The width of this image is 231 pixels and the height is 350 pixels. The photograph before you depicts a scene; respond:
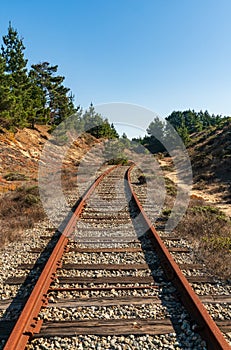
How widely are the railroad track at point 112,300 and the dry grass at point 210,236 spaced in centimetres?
33

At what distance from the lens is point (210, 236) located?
6.53m

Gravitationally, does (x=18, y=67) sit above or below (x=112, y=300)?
above

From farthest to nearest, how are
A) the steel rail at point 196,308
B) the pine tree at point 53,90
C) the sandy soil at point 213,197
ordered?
the pine tree at point 53,90 < the sandy soil at point 213,197 < the steel rail at point 196,308

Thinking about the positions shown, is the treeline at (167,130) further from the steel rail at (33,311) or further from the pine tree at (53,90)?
the steel rail at (33,311)

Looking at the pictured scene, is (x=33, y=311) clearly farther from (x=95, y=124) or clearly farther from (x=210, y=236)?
Answer: (x=95, y=124)

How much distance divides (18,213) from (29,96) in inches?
919

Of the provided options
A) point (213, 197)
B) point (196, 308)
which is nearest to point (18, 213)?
point (196, 308)

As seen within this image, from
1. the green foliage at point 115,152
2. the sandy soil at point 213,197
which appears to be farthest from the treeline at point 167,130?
the sandy soil at point 213,197

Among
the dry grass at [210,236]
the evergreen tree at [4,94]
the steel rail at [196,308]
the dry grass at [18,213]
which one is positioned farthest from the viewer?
the evergreen tree at [4,94]

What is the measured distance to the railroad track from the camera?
297 cm

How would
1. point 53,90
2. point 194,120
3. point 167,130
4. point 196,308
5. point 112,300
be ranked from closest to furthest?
point 196,308 < point 112,300 < point 53,90 < point 167,130 < point 194,120

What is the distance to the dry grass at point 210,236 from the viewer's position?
16.2 feet

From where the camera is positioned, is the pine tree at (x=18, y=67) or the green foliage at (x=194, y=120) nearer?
the pine tree at (x=18, y=67)

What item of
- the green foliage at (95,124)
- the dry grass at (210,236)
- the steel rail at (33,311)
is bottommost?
the steel rail at (33,311)
